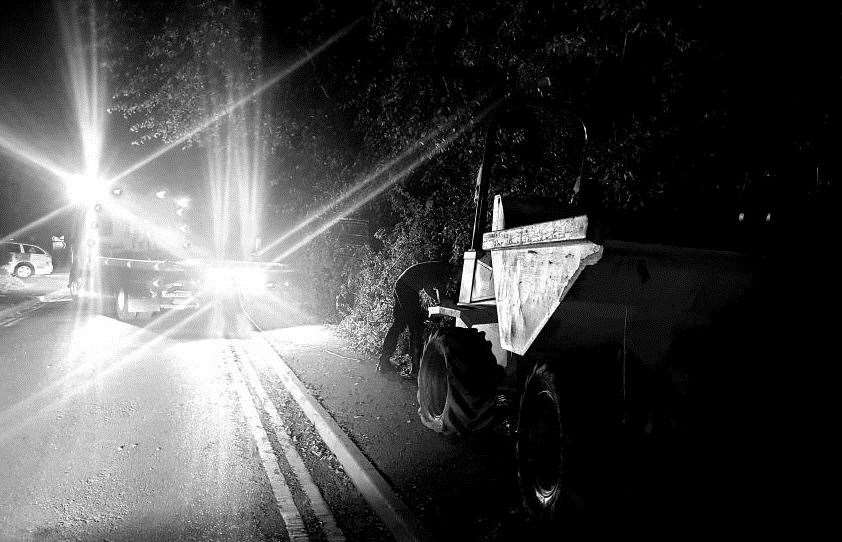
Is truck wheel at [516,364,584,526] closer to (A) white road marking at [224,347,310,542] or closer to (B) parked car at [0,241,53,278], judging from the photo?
(A) white road marking at [224,347,310,542]

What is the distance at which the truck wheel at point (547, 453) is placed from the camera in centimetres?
307

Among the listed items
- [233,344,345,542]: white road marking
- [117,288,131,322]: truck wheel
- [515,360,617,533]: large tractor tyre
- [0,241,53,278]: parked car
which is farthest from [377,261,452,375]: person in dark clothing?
[0,241,53,278]: parked car

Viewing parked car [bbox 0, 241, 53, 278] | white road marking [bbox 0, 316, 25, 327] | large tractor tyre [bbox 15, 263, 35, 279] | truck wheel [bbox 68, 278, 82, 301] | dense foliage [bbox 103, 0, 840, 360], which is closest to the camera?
dense foliage [bbox 103, 0, 840, 360]

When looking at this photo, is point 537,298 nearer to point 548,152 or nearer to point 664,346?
point 664,346

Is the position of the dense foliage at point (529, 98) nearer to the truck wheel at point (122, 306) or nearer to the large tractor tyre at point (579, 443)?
the large tractor tyre at point (579, 443)

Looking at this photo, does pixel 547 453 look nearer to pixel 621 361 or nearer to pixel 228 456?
pixel 621 361

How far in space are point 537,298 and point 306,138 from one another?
34.3 ft

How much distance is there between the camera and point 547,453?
3.74 meters

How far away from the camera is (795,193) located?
16.0ft

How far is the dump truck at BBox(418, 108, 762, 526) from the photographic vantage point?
291cm

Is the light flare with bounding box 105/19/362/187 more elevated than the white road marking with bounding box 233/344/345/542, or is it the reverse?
the light flare with bounding box 105/19/362/187

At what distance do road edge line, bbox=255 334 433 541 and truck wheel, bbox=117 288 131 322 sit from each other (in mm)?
8554

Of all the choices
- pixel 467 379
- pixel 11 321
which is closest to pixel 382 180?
pixel 467 379

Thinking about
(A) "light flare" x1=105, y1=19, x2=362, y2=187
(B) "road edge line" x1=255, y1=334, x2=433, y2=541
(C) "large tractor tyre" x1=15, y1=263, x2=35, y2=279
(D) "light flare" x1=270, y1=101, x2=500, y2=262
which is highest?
(A) "light flare" x1=105, y1=19, x2=362, y2=187
